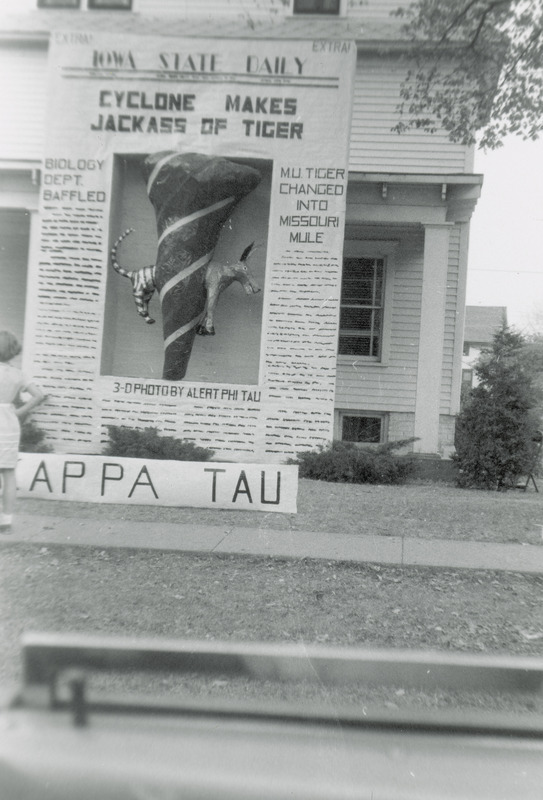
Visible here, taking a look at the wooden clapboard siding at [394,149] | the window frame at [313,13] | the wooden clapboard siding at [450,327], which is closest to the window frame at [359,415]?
the wooden clapboard siding at [450,327]

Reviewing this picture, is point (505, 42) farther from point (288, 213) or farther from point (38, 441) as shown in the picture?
point (38, 441)

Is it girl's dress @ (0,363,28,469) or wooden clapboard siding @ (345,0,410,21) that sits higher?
wooden clapboard siding @ (345,0,410,21)

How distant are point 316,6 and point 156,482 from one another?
107 inches

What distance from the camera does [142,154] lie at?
393cm

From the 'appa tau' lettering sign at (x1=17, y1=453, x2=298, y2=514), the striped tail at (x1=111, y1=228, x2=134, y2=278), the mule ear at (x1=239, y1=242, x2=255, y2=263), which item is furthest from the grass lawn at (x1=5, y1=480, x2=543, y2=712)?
the mule ear at (x1=239, y1=242, x2=255, y2=263)

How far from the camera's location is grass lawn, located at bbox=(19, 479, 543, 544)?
14.4ft

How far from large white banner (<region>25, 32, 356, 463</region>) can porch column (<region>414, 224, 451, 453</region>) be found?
2394 mm

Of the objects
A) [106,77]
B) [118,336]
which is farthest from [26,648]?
[106,77]

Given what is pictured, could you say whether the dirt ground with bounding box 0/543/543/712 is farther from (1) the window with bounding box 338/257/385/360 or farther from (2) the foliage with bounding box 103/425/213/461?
(1) the window with bounding box 338/257/385/360

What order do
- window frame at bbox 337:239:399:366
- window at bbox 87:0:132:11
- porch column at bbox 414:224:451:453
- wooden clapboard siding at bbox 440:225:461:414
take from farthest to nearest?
window frame at bbox 337:239:399:366
wooden clapboard siding at bbox 440:225:461:414
porch column at bbox 414:224:451:453
window at bbox 87:0:132:11

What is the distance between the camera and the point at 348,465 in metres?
5.35

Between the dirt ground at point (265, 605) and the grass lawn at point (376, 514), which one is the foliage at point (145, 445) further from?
the dirt ground at point (265, 605)

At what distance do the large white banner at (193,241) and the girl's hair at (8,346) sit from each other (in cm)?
20

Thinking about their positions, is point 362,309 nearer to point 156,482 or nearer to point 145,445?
point 145,445
